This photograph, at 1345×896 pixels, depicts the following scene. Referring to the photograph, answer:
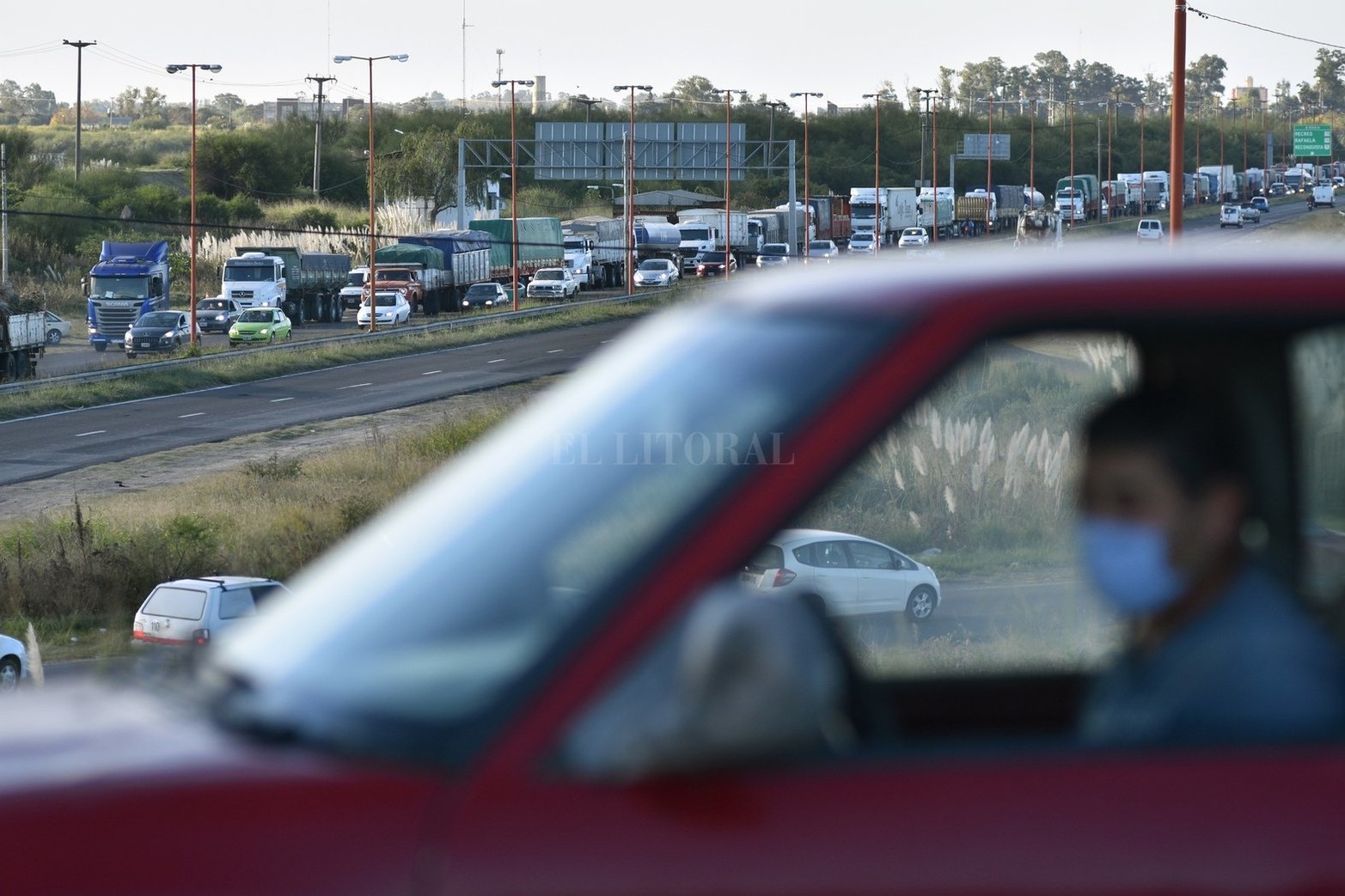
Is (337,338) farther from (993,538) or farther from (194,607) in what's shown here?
(993,538)

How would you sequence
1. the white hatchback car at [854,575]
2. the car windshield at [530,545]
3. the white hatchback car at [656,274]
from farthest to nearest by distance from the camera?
the white hatchback car at [656,274] < the white hatchback car at [854,575] < the car windshield at [530,545]

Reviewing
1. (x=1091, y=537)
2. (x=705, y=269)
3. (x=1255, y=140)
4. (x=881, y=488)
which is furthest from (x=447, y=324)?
(x=1255, y=140)

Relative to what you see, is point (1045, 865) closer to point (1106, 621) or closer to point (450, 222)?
point (1106, 621)

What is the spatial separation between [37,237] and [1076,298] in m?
92.2

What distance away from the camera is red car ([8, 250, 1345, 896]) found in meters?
1.93

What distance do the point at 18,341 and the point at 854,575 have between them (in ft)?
146

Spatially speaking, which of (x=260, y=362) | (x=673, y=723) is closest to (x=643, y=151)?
(x=260, y=362)

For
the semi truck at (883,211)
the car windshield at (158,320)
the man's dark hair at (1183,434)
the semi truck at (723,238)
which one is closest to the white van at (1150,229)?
the semi truck at (883,211)

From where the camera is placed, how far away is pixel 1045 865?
199cm

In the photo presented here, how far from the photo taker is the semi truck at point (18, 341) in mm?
45344

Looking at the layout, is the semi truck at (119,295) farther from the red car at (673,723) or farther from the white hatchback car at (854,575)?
the red car at (673,723)

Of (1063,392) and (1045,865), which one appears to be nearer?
(1045,865)

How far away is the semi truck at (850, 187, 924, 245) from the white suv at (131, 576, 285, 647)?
7442 cm

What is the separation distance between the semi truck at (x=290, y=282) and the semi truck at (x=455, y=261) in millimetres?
3560
